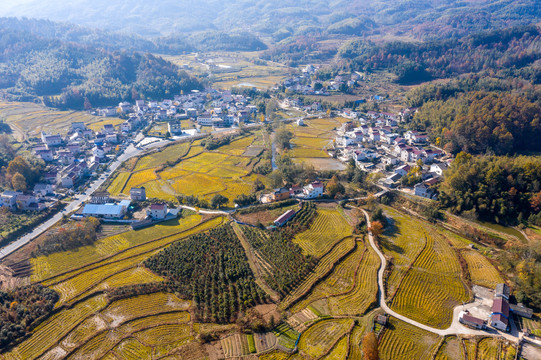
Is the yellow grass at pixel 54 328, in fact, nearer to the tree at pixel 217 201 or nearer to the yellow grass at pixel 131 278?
the yellow grass at pixel 131 278

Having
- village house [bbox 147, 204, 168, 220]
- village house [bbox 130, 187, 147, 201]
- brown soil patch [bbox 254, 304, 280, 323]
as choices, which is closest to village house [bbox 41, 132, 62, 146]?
village house [bbox 130, 187, 147, 201]

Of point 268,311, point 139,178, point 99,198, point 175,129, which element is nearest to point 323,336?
point 268,311

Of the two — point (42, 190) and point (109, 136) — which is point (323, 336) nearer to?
point (42, 190)

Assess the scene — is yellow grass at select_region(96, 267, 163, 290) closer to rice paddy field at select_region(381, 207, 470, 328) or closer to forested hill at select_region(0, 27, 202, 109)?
rice paddy field at select_region(381, 207, 470, 328)

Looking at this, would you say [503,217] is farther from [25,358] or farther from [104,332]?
[25,358]

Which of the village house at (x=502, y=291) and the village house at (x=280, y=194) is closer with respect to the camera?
the village house at (x=502, y=291)

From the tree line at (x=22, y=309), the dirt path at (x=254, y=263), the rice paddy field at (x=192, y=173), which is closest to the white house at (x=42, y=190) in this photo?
the rice paddy field at (x=192, y=173)
